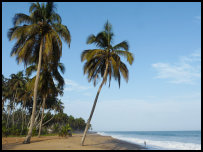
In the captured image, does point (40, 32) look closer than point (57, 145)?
No

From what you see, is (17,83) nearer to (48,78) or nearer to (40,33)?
(48,78)

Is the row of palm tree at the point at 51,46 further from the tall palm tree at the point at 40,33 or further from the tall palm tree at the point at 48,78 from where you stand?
the tall palm tree at the point at 48,78

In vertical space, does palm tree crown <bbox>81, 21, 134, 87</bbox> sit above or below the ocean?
above

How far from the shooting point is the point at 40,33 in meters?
15.1

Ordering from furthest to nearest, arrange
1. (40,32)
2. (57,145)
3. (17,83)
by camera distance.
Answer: (17,83) < (40,32) < (57,145)

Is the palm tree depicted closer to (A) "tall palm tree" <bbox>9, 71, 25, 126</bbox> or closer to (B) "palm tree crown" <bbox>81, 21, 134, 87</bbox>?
(B) "palm tree crown" <bbox>81, 21, 134, 87</bbox>

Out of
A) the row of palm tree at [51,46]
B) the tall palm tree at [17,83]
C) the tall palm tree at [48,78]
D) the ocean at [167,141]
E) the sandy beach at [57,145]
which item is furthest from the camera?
the tall palm tree at [17,83]

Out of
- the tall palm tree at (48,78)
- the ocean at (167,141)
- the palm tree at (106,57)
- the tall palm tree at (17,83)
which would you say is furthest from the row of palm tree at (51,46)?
the tall palm tree at (17,83)

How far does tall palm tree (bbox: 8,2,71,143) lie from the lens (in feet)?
47.3

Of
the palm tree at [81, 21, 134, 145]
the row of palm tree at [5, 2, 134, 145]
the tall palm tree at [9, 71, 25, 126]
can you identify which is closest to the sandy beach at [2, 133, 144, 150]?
the row of palm tree at [5, 2, 134, 145]

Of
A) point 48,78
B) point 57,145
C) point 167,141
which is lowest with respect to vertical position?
point 167,141

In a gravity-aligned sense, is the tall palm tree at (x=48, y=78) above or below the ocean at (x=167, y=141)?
above

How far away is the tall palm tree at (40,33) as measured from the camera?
1443cm

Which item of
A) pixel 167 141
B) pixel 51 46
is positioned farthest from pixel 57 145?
pixel 167 141
